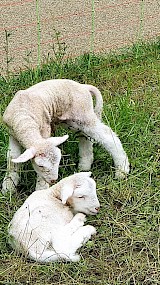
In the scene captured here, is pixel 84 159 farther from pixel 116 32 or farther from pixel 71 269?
pixel 116 32

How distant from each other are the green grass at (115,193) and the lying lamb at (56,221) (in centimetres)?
8

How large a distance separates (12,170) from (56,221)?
0.75 meters

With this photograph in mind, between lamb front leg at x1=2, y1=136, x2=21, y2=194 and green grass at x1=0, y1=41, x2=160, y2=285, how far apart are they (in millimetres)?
62

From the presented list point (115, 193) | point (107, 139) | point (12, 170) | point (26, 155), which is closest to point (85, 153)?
point (107, 139)

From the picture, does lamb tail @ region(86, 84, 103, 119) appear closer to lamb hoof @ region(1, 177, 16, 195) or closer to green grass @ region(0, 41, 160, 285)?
green grass @ region(0, 41, 160, 285)

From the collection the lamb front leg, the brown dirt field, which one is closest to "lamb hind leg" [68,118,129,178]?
the lamb front leg

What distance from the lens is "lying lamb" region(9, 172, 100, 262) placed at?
4.10 m

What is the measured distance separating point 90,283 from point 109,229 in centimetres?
56

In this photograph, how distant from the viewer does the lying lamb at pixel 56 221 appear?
4.10m

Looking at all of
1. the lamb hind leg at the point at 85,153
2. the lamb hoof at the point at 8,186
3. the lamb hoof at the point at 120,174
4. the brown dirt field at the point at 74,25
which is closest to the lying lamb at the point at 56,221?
the lamb hoof at the point at 8,186

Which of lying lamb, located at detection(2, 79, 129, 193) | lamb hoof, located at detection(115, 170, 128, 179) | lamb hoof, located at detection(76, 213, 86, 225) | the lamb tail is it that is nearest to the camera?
lamb hoof, located at detection(76, 213, 86, 225)

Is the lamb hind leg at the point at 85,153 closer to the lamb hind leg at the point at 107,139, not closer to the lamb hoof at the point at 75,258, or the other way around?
the lamb hind leg at the point at 107,139

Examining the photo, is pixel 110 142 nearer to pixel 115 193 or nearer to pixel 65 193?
pixel 115 193

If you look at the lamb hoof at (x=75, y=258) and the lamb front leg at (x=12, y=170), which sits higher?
the lamb front leg at (x=12, y=170)
